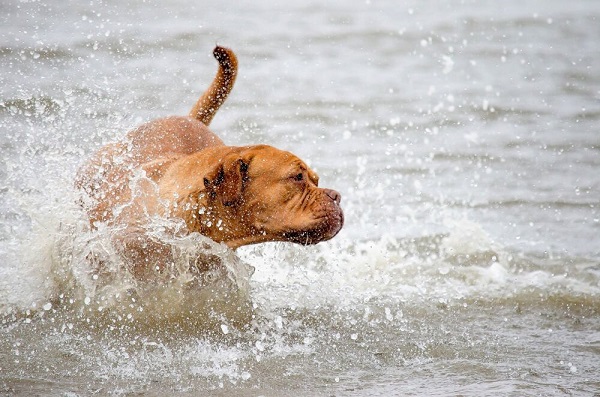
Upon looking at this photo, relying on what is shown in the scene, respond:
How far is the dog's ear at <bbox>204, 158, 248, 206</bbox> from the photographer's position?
14.5 feet

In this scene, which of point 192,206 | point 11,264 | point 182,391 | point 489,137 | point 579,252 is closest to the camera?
point 182,391

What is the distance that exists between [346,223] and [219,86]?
1.69 metres

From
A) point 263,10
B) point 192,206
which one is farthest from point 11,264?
point 263,10

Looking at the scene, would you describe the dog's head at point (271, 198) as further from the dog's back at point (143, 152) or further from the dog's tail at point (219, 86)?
the dog's tail at point (219, 86)

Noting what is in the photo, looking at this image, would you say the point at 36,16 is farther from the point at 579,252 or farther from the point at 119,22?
the point at 579,252

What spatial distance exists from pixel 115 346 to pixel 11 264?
1257 mm

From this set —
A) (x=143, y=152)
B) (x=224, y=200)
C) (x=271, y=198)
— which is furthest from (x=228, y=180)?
(x=143, y=152)

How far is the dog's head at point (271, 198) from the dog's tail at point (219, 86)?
1.22 meters

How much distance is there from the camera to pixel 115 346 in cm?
472

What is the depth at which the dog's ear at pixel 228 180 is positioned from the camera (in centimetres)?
443

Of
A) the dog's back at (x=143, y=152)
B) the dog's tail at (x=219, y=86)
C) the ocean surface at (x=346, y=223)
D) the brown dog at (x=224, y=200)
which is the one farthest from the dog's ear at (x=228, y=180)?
the dog's tail at (x=219, y=86)

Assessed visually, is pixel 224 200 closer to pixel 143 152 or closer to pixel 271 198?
pixel 271 198

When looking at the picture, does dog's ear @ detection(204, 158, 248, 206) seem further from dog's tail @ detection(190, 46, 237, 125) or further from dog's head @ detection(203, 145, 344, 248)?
dog's tail @ detection(190, 46, 237, 125)

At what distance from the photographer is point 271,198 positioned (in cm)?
446
